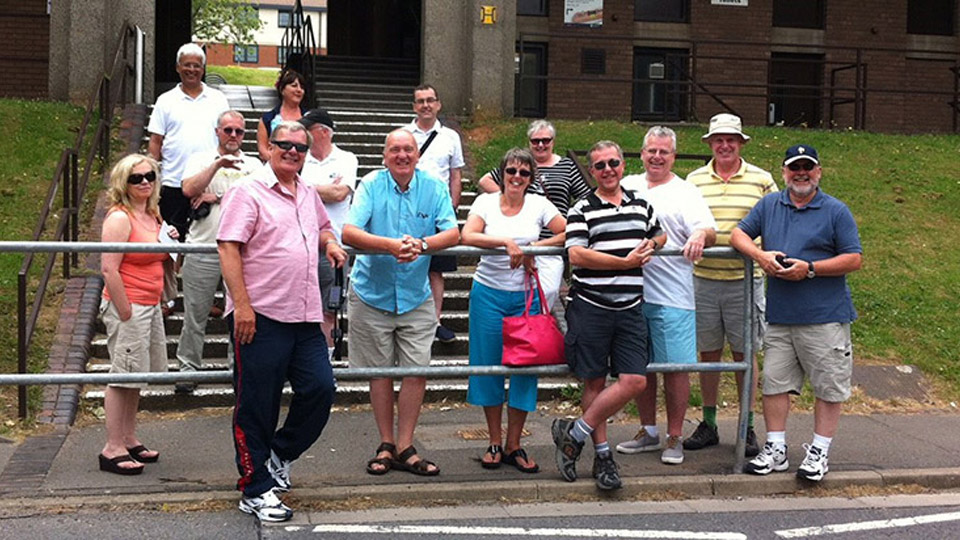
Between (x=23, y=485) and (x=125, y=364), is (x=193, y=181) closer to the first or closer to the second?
(x=125, y=364)

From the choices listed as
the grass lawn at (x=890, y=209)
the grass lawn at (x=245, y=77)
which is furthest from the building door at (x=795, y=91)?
the grass lawn at (x=245, y=77)

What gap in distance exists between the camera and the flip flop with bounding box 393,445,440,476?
6.83 metres

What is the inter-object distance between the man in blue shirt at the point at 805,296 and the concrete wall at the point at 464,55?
9.80 meters

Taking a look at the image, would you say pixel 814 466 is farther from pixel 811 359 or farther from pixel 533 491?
pixel 533 491

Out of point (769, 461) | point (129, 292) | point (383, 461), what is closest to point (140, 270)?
point (129, 292)

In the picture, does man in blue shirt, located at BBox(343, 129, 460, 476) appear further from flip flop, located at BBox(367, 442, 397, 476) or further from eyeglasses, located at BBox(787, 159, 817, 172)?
eyeglasses, located at BBox(787, 159, 817, 172)

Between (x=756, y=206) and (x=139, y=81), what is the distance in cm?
1027

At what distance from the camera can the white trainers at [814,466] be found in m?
6.93

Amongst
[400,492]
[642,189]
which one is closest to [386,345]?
[400,492]

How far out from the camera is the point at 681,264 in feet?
23.5

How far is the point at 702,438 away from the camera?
7.75 m

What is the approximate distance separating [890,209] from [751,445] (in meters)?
6.72

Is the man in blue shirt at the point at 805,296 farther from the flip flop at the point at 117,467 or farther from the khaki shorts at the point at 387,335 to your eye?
the flip flop at the point at 117,467

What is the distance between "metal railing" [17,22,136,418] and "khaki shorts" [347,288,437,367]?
164 centimetres
